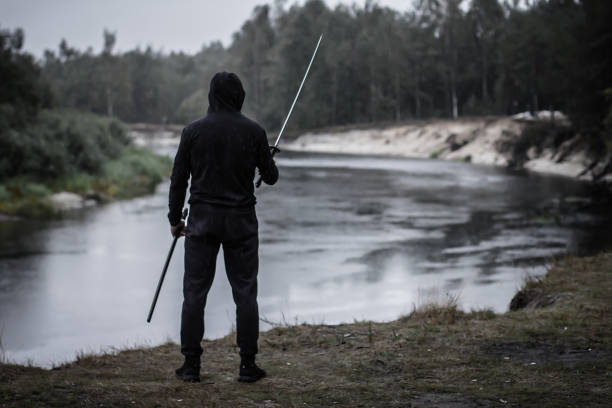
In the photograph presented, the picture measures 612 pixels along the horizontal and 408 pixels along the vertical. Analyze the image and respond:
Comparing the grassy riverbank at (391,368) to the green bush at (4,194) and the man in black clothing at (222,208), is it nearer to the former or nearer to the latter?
the man in black clothing at (222,208)

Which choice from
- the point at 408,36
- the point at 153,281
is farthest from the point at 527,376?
the point at 408,36

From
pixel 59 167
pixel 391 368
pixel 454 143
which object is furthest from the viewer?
pixel 454 143

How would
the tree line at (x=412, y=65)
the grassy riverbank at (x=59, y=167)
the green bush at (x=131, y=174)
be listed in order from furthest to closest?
the tree line at (x=412, y=65), the green bush at (x=131, y=174), the grassy riverbank at (x=59, y=167)

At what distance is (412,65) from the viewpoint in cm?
7712

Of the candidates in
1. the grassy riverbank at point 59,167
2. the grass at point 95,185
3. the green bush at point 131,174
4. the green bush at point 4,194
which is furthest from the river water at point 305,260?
the green bush at point 131,174

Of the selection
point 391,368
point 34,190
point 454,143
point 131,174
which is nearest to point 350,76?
point 454,143

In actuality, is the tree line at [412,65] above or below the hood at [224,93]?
above

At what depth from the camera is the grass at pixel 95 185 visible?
2538 centimetres

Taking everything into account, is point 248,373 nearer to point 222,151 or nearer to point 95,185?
point 222,151

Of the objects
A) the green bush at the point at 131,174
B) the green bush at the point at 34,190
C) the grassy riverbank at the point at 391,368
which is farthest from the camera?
the green bush at the point at 131,174

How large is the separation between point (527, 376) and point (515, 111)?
63660 millimetres

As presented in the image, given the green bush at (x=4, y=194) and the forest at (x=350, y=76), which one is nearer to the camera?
the green bush at (x=4, y=194)

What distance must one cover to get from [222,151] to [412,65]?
74.3 metres

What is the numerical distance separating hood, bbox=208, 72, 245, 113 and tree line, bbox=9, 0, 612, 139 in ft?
117
